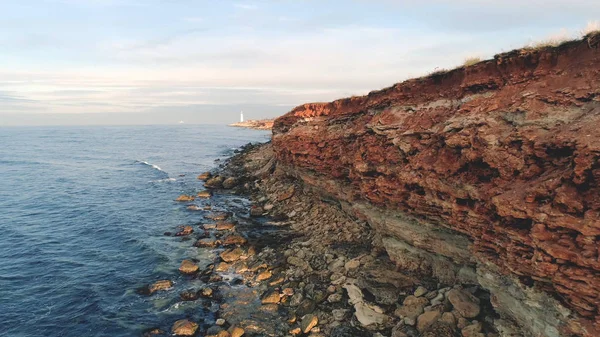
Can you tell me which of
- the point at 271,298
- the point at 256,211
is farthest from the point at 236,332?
the point at 256,211

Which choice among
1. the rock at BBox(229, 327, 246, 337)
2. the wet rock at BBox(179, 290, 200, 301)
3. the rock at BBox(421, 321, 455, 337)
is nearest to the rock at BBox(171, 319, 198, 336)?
the rock at BBox(229, 327, 246, 337)

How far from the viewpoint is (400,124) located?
62.7 ft

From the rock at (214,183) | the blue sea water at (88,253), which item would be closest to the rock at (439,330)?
the blue sea water at (88,253)

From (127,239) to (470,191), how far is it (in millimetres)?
26667

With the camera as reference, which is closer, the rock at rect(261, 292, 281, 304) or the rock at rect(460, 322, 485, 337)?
the rock at rect(460, 322, 485, 337)

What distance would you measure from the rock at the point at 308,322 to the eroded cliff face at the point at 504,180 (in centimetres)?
544

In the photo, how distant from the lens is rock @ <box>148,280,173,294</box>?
21144mm

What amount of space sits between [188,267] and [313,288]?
8937 mm

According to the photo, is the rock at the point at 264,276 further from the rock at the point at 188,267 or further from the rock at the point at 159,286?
the rock at the point at 159,286

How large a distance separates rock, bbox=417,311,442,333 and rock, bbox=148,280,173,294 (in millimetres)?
14266

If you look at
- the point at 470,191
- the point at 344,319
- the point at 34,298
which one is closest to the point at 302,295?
the point at 344,319

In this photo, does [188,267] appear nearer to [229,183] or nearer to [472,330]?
[472,330]

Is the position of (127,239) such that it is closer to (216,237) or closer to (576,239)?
(216,237)

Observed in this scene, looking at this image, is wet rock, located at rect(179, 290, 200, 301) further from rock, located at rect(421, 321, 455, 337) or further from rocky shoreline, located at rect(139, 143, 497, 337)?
rock, located at rect(421, 321, 455, 337)
